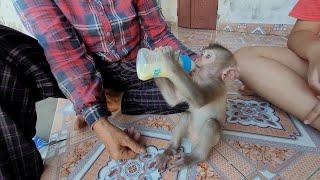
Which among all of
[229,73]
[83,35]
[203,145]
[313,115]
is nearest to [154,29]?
[83,35]

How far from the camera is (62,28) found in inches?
34.6

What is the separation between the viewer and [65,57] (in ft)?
2.92

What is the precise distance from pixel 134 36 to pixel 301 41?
1.96 feet

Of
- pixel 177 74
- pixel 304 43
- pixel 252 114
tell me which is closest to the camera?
pixel 177 74

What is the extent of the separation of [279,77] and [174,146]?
467mm

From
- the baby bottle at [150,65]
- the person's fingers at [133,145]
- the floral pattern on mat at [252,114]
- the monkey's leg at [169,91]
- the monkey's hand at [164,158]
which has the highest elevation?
the baby bottle at [150,65]

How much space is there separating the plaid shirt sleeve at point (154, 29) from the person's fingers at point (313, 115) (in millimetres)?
469

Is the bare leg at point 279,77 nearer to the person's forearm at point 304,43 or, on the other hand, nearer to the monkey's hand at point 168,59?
the person's forearm at point 304,43

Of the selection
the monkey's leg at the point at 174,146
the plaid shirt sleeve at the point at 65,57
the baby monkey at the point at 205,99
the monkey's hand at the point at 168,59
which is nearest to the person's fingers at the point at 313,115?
the baby monkey at the point at 205,99

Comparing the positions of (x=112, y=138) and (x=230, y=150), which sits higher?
(x=112, y=138)

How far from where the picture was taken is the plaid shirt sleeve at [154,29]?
42.2 inches

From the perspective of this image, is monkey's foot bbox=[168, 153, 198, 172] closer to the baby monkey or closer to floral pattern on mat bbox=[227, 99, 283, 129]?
the baby monkey

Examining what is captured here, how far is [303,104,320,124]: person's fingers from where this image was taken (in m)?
0.96

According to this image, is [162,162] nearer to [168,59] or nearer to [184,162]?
[184,162]
